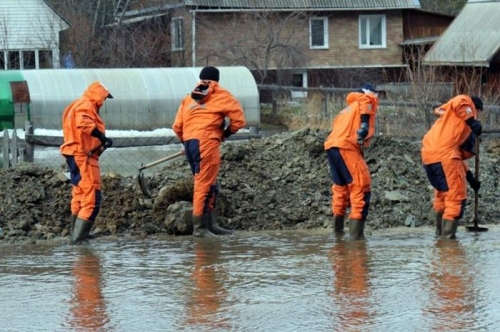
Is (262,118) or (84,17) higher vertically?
(84,17)

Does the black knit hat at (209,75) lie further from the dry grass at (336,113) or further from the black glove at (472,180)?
the dry grass at (336,113)

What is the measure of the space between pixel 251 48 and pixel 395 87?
15895 millimetres

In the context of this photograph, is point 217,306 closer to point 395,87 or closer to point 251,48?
point 395,87

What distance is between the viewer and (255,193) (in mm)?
13648

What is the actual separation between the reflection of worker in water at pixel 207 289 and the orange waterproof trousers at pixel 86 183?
3.71 ft

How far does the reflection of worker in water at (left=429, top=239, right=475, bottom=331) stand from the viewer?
7.58m

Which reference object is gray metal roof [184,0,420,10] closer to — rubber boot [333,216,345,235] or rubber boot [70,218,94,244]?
rubber boot [333,216,345,235]

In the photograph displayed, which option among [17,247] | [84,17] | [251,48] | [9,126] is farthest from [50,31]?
[17,247]

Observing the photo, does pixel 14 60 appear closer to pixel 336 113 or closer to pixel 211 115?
pixel 336 113

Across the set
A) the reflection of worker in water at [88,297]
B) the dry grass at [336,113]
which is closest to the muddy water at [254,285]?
the reflection of worker in water at [88,297]

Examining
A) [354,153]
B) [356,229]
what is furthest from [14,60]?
[356,229]

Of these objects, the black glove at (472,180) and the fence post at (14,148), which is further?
the fence post at (14,148)

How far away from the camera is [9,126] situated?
21.3 meters

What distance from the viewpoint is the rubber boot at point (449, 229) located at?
11.7 m
